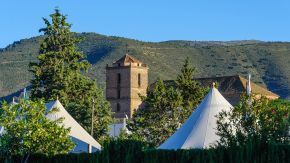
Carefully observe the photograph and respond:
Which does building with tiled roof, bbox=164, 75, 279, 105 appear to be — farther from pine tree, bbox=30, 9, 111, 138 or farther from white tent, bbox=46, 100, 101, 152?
white tent, bbox=46, 100, 101, 152

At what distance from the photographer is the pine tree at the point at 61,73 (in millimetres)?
71938

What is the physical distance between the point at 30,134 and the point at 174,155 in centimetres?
913

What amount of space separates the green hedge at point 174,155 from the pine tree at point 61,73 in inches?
1484

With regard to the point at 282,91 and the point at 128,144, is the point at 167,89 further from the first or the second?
the point at 282,91

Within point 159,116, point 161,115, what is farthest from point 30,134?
point 161,115

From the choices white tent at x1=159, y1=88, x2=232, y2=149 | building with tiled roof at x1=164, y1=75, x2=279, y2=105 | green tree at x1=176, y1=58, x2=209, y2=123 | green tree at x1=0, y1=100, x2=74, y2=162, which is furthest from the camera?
building with tiled roof at x1=164, y1=75, x2=279, y2=105

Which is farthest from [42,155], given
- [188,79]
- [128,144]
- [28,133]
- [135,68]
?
[135,68]

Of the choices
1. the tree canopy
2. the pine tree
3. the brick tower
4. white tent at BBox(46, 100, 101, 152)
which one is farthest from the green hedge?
the brick tower

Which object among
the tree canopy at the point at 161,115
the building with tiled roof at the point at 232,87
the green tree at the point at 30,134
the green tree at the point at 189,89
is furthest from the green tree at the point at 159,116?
the building with tiled roof at the point at 232,87

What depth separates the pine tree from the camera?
7194 cm

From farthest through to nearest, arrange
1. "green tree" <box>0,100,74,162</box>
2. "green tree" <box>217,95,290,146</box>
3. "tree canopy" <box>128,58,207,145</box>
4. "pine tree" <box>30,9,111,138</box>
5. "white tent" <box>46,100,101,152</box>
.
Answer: "pine tree" <box>30,9,111,138</box> < "tree canopy" <box>128,58,207,145</box> < "white tent" <box>46,100,101,152</box> < "green tree" <box>0,100,74,162</box> < "green tree" <box>217,95,290,146</box>

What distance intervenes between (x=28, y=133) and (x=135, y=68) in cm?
13145

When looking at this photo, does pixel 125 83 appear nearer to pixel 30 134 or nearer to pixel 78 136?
pixel 78 136

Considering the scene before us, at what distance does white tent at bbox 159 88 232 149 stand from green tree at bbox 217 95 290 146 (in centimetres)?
664
